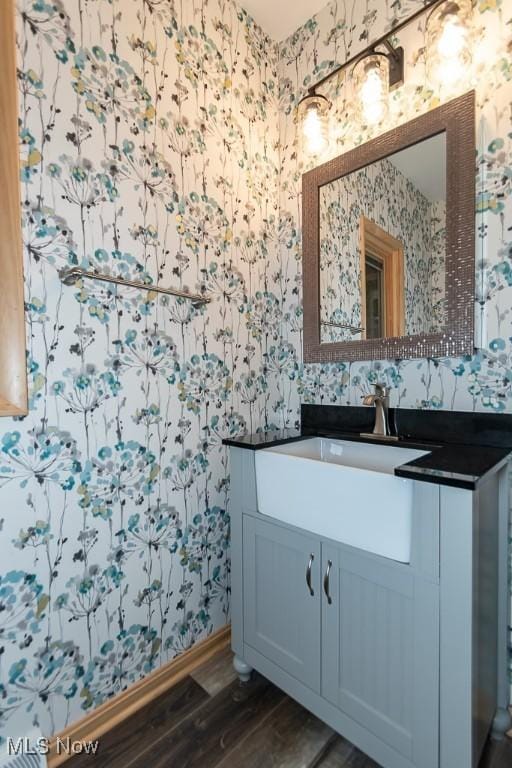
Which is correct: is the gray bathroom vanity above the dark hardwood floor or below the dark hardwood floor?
above

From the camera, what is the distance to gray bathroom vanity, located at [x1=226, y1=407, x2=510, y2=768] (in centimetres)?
81

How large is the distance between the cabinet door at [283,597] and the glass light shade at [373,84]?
1.50 metres

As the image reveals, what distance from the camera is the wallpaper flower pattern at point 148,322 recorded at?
103cm

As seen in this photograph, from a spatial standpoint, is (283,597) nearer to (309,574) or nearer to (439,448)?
(309,574)

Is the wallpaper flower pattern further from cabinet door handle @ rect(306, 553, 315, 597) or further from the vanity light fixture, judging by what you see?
cabinet door handle @ rect(306, 553, 315, 597)

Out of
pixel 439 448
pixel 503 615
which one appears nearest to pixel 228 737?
pixel 503 615

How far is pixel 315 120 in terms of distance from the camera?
1.52 metres

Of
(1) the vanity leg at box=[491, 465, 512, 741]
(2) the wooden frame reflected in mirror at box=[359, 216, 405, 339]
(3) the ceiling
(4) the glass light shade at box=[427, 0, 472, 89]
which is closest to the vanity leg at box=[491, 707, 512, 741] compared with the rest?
(1) the vanity leg at box=[491, 465, 512, 741]

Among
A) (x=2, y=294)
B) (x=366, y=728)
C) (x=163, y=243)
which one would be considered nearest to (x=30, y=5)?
(x=163, y=243)

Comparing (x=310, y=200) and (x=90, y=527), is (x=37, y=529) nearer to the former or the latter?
(x=90, y=527)

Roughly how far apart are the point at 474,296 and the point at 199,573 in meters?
1.39

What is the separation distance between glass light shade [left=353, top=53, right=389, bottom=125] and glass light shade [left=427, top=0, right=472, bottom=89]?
15cm

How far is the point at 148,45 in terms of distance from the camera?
126 centimetres

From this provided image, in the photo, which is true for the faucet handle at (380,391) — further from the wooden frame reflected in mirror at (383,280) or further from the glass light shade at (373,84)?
the glass light shade at (373,84)
